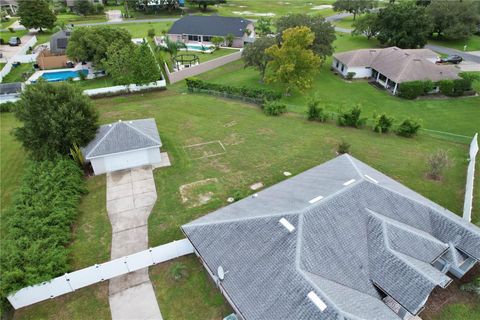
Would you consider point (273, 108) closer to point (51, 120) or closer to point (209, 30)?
point (51, 120)

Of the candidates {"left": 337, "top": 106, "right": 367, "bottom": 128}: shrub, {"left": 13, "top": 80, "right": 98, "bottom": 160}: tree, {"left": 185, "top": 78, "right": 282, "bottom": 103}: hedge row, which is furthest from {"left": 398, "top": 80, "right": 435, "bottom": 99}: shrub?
{"left": 13, "top": 80, "right": 98, "bottom": 160}: tree

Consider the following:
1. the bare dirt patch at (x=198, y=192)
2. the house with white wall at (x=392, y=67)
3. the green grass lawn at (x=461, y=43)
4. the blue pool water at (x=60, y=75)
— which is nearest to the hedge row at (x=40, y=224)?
the bare dirt patch at (x=198, y=192)

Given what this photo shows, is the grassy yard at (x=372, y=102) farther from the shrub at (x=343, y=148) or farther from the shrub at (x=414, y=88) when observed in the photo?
the shrub at (x=343, y=148)

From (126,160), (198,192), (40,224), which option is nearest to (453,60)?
(198,192)

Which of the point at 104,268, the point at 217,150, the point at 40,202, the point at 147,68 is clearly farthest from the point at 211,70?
the point at 104,268

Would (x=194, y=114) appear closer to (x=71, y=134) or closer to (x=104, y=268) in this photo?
(x=71, y=134)

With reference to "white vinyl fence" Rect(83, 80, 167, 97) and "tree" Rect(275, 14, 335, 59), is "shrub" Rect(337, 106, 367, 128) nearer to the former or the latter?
"tree" Rect(275, 14, 335, 59)
